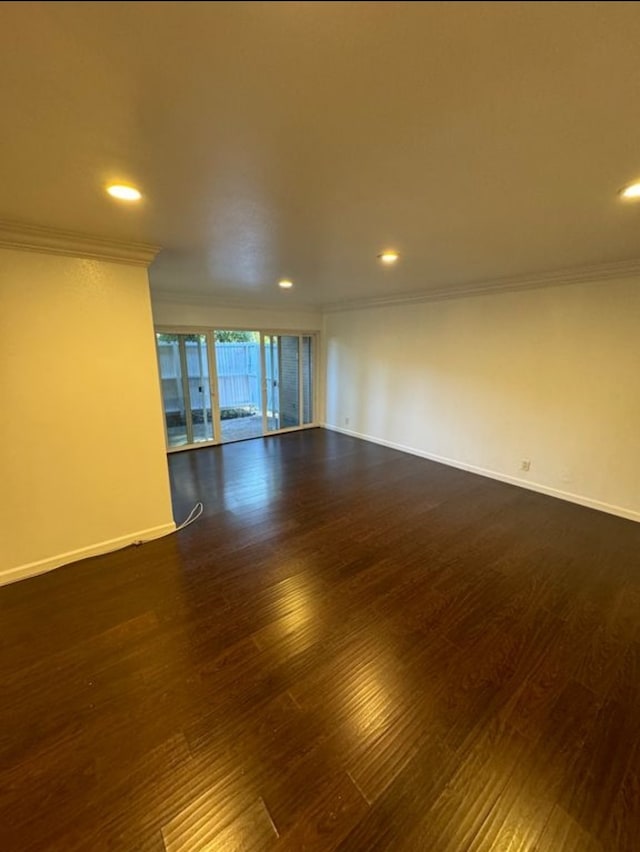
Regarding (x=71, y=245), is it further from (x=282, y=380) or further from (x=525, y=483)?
(x=525, y=483)

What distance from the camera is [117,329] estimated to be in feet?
8.55

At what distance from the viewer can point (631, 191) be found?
1.70 metres

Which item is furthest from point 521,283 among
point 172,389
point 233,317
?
point 172,389

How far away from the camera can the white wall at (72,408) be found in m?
2.31

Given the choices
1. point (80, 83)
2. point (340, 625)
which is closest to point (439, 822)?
point (340, 625)

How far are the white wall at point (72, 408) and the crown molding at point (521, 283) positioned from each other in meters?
3.54

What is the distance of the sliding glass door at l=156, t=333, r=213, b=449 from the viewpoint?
528cm

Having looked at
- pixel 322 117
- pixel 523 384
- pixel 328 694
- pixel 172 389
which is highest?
pixel 322 117

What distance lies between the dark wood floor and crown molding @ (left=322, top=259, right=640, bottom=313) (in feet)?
8.07

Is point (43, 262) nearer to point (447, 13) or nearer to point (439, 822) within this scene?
point (447, 13)

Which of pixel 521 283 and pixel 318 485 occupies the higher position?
pixel 521 283

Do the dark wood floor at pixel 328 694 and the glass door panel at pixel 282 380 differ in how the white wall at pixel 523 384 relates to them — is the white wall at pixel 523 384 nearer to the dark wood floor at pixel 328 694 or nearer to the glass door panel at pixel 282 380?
the dark wood floor at pixel 328 694

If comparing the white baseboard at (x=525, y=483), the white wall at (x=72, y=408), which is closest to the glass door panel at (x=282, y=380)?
the white baseboard at (x=525, y=483)

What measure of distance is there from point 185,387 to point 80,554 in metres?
3.19
